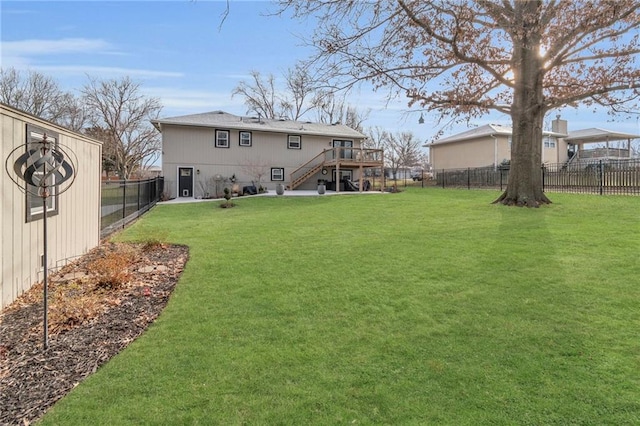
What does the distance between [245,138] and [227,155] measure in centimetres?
166

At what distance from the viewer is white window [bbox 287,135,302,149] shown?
81.6ft

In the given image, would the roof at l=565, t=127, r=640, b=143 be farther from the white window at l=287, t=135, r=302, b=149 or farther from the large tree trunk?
the large tree trunk

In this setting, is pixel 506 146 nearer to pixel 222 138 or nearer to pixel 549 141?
pixel 549 141

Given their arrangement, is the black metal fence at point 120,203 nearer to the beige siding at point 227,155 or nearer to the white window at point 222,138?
the beige siding at point 227,155

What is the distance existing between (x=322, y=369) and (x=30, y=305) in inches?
142

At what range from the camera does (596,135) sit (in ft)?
98.2

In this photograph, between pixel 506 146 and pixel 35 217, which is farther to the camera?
pixel 506 146

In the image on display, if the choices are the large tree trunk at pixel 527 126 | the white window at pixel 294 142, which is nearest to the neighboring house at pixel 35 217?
the large tree trunk at pixel 527 126

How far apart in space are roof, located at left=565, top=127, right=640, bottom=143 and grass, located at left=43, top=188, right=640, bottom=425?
30.0 metres

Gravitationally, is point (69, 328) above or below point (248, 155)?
below

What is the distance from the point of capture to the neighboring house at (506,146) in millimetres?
28656

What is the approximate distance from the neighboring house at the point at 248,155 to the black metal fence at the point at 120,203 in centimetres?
855

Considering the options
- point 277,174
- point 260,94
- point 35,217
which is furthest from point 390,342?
point 260,94

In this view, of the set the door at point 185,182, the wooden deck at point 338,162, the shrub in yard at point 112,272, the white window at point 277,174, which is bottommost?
the shrub in yard at point 112,272
